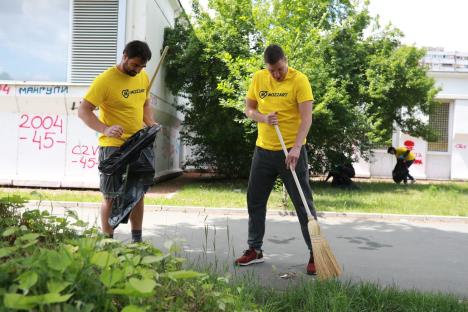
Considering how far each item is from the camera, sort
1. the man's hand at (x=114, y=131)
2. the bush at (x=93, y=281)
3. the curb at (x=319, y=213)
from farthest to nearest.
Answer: the curb at (x=319, y=213)
the man's hand at (x=114, y=131)
the bush at (x=93, y=281)

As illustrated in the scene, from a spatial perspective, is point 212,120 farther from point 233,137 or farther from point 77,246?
point 77,246

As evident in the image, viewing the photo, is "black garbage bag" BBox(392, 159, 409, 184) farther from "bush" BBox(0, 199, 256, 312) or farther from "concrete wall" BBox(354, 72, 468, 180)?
"bush" BBox(0, 199, 256, 312)

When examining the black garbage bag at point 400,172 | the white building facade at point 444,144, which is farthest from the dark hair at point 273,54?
the white building facade at point 444,144

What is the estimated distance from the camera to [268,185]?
4.95 m

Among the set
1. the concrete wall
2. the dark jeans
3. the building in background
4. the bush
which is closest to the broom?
the dark jeans

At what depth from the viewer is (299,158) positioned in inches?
186

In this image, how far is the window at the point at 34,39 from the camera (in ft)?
41.3

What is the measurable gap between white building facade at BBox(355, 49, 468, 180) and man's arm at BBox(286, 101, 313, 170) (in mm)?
19627

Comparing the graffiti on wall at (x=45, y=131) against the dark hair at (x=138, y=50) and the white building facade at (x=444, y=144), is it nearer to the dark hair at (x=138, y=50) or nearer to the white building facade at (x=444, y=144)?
the dark hair at (x=138, y=50)

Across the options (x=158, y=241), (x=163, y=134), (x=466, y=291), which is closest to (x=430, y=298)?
(x=466, y=291)

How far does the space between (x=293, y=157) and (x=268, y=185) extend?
0.56 meters

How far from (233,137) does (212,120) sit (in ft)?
3.02

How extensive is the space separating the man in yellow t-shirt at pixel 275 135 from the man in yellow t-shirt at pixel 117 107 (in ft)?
3.58

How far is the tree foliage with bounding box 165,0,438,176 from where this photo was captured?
12.8 metres
